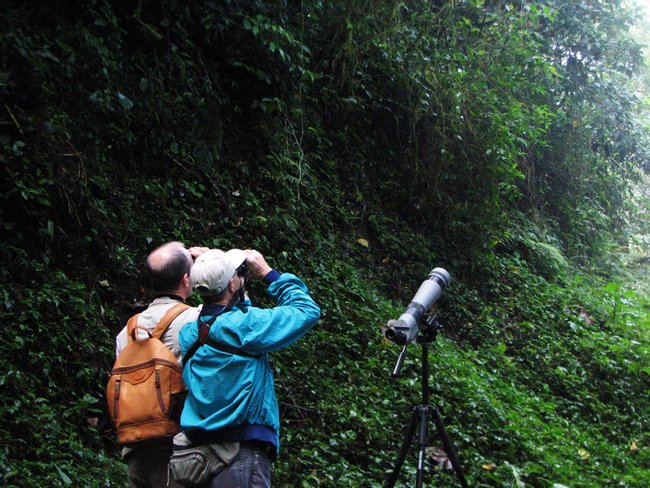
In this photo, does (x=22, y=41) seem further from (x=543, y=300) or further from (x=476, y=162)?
(x=543, y=300)

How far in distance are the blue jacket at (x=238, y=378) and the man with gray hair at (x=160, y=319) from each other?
28 centimetres

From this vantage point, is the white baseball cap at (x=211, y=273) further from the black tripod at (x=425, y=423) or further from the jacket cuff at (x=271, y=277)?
Answer: the black tripod at (x=425, y=423)

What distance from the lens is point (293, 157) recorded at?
308 inches

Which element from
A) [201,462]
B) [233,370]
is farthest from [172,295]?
[201,462]

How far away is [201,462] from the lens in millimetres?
2473

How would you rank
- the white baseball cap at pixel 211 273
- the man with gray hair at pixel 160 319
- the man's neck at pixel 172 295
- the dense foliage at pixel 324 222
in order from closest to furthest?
the white baseball cap at pixel 211 273
the man with gray hair at pixel 160 319
the man's neck at pixel 172 295
the dense foliage at pixel 324 222

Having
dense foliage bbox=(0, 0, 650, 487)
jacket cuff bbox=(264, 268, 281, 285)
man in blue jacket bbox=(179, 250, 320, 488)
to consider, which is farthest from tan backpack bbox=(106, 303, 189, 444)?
dense foliage bbox=(0, 0, 650, 487)

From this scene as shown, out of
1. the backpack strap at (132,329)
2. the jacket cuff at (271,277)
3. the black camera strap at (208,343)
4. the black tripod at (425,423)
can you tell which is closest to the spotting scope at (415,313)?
the black tripod at (425,423)

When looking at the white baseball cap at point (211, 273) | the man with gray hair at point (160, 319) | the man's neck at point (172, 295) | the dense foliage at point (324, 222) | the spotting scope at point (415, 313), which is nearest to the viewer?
the white baseball cap at point (211, 273)

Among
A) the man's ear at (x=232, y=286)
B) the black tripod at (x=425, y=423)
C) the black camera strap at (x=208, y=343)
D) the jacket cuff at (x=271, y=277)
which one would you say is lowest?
the black tripod at (x=425, y=423)

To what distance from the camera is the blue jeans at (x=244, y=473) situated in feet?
8.08

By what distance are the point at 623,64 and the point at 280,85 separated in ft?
36.4

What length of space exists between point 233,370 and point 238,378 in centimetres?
4

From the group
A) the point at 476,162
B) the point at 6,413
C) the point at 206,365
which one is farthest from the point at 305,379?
the point at 476,162
